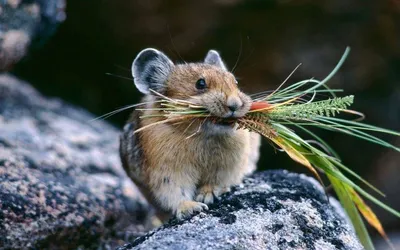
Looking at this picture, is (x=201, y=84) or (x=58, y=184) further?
(x=58, y=184)

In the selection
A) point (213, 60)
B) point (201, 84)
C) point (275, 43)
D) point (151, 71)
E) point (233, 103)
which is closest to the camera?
point (233, 103)

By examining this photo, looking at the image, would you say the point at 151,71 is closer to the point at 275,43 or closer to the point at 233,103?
the point at 233,103

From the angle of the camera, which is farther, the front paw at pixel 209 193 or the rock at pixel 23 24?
the rock at pixel 23 24

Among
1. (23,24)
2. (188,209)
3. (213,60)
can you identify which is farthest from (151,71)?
(23,24)

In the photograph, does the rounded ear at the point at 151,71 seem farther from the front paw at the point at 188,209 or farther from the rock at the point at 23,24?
the rock at the point at 23,24

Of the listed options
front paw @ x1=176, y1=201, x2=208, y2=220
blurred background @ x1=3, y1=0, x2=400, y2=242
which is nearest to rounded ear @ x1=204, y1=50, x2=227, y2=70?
front paw @ x1=176, y1=201, x2=208, y2=220

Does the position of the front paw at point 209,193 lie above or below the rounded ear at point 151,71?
below

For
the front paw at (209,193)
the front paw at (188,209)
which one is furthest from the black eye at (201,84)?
the front paw at (188,209)
